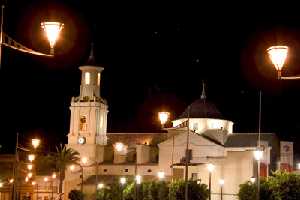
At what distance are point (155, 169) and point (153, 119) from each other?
1729 cm

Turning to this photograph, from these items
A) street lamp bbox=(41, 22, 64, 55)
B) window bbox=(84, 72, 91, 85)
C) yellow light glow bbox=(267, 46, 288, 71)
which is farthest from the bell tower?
street lamp bbox=(41, 22, 64, 55)

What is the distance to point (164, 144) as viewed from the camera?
80750 mm

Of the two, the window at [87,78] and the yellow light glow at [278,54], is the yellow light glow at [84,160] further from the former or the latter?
the yellow light glow at [278,54]

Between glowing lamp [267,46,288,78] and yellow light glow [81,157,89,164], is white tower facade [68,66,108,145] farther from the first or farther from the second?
glowing lamp [267,46,288,78]

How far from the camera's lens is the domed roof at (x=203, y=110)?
84.2m

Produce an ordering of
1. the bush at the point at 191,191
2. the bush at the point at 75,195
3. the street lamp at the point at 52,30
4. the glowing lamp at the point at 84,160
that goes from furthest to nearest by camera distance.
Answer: the glowing lamp at the point at 84,160 < the bush at the point at 75,195 < the bush at the point at 191,191 < the street lamp at the point at 52,30

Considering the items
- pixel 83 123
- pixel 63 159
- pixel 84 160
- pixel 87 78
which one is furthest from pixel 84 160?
pixel 87 78

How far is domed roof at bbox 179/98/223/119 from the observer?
8419cm

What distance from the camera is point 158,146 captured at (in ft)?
271

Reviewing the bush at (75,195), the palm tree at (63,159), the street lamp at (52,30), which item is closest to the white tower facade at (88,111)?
the palm tree at (63,159)

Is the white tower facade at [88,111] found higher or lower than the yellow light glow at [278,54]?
higher

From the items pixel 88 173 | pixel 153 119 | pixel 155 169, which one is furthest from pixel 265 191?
pixel 153 119

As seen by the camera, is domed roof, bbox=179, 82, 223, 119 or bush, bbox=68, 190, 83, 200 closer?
bush, bbox=68, 190, 83, 200

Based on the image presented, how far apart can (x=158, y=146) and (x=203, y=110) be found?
7.21 metres
